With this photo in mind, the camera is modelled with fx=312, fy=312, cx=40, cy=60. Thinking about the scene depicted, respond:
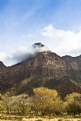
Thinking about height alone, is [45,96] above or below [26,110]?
above

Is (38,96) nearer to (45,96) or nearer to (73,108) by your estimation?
(45,96)

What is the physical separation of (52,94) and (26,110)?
259ft

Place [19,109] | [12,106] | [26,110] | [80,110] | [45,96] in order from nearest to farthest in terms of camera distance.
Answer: [80,110], [26,110], [19,109], [12,106], [45,96]

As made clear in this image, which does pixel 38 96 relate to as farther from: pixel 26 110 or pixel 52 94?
pixel 26 110

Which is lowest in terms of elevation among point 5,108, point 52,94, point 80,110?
point 80,110

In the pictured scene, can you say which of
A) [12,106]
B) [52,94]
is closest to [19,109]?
[12,106]

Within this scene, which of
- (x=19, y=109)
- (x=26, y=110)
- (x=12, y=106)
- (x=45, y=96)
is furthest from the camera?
(x=45, y=96)

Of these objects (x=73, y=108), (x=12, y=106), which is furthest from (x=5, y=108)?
(x=73, y=108)

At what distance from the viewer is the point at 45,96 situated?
188 metres

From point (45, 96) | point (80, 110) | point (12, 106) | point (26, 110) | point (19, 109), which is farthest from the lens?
point (45, 96)

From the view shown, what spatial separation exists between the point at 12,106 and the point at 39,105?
14026 mm

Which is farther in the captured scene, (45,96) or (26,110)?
(45,96)

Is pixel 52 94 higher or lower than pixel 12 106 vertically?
higher

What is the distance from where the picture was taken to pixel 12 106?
162 metres
